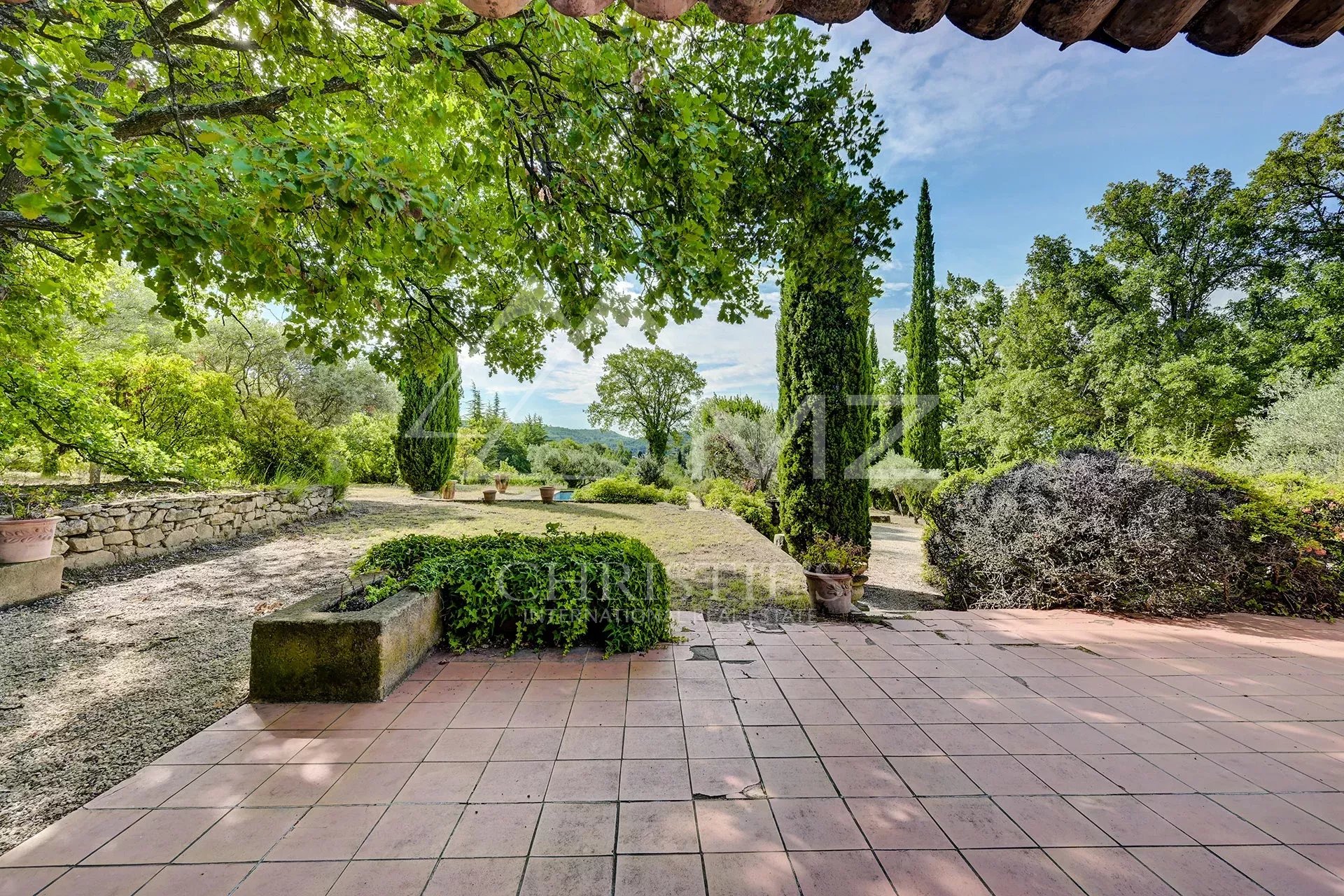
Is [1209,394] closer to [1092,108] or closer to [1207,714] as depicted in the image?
[1092,108]

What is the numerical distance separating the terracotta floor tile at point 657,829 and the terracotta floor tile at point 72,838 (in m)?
1.90

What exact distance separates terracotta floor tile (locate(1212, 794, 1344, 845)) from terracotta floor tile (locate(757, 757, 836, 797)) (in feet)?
5.49

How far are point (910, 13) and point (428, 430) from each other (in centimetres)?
1464

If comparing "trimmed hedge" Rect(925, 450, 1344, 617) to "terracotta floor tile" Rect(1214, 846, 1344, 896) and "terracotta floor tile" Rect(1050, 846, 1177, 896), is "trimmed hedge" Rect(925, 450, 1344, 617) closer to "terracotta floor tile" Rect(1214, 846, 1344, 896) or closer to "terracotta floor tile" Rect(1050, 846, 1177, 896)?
"terracotta floor tile" Rect(1214, 846, 1344, 896)

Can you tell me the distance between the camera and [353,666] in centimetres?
288

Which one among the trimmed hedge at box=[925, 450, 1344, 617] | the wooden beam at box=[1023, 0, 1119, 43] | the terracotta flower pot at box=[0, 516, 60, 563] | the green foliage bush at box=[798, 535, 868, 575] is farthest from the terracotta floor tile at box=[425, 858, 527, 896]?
the terracotta flower pot at box=[0, 516, 60, 563]

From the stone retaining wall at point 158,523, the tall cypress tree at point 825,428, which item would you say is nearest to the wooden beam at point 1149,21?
the tall cypress tree at point 825,428

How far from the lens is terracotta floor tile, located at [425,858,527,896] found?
1.62 meters

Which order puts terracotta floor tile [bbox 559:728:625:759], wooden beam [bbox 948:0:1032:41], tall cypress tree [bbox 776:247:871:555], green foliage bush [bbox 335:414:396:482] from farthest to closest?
1. green foliage bush [bbox 335:414:396:482]
2. tall cypress tree [bbox 776:247:871:555]
3. terracotta floor tile [bbox 559:728:625:759]
4. wooden beam [bbox 948:0:1032:41]

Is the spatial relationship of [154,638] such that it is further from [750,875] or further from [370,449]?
[370,449]

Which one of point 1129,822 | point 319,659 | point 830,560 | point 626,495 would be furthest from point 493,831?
point 626,495

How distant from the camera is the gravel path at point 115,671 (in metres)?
2.28

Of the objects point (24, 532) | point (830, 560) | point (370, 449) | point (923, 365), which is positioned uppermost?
point (923, 365)

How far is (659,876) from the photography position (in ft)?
5.57
